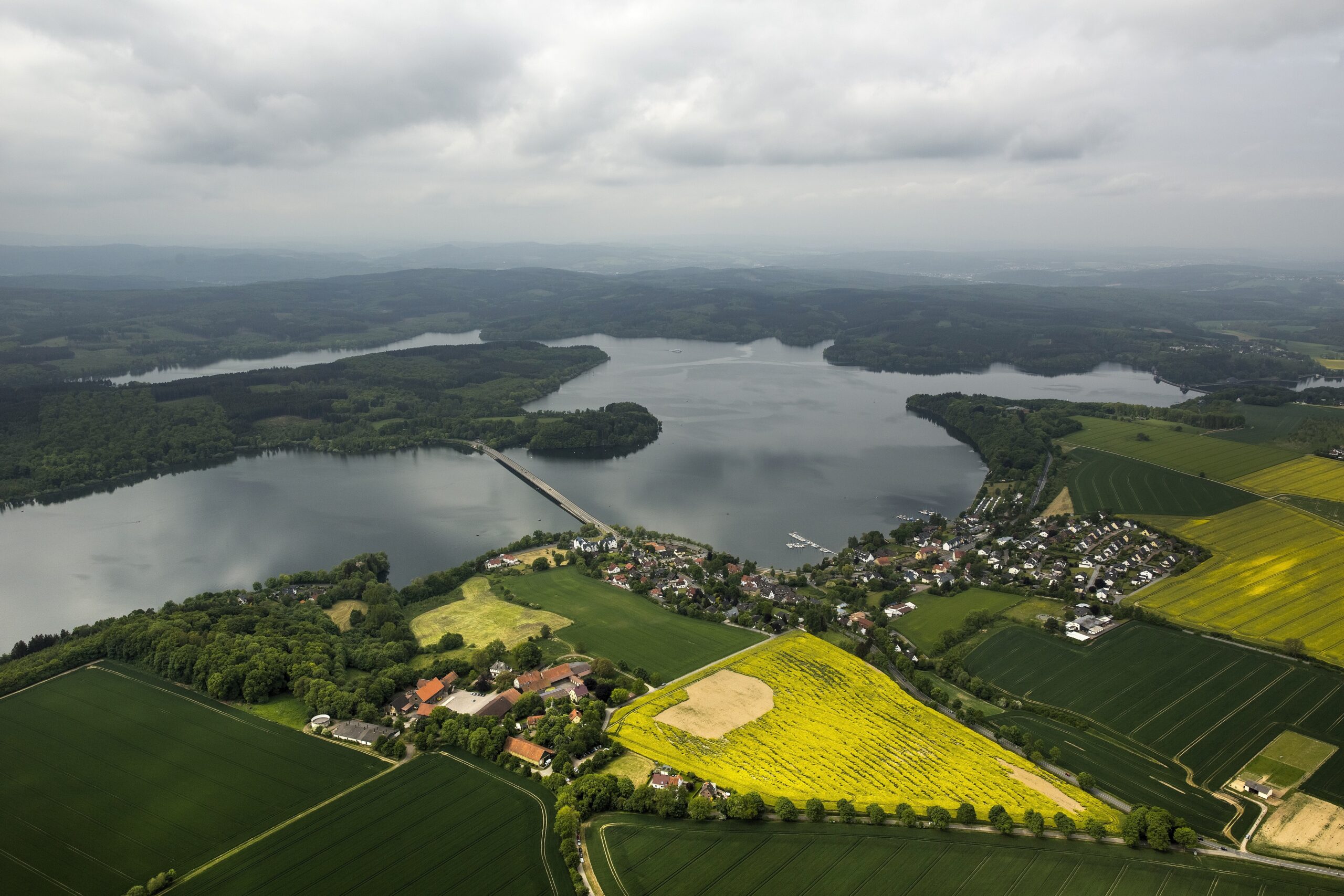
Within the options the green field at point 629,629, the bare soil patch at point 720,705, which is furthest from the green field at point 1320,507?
the bare soil patch at point 720,705

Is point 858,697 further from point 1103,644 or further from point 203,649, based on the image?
point 203,649

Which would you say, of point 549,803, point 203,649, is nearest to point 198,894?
point 549,803

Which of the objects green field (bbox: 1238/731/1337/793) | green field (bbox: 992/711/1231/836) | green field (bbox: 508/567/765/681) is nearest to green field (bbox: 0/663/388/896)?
green field (bbox: 508/567/765/681)

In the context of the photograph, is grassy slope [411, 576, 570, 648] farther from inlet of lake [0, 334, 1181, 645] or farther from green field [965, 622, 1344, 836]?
green field [965, 622, 1344, 836]

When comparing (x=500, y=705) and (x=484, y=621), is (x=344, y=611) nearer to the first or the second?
(x=484, y=621)

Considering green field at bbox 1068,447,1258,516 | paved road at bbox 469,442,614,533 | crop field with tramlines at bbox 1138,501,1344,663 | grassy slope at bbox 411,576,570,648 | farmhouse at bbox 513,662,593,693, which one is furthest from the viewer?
paved road at bbox 469,442,614,533

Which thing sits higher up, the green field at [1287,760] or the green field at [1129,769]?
the green field at [1287,760]

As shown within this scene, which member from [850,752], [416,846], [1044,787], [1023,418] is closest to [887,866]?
[850,752]

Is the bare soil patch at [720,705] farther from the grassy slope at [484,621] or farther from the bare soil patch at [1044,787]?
the grassy slope at [484,621]
